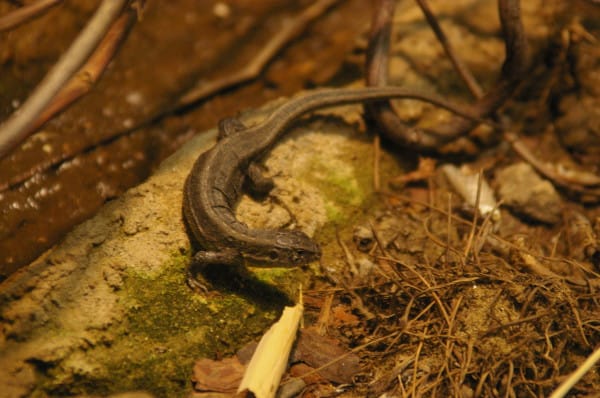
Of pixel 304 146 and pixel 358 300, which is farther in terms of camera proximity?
pixel 304 146

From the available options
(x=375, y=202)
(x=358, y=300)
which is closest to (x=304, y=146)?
(x=375, y=202)

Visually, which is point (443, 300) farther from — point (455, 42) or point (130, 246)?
point (455, 42)

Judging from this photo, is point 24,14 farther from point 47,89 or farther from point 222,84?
point 222,84

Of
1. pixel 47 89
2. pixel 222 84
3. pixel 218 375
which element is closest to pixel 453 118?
pixel 222 84

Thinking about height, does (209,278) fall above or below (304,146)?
below

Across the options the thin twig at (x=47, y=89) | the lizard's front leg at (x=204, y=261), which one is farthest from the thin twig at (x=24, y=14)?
the lizard's front leg at (x=204, y=261)
